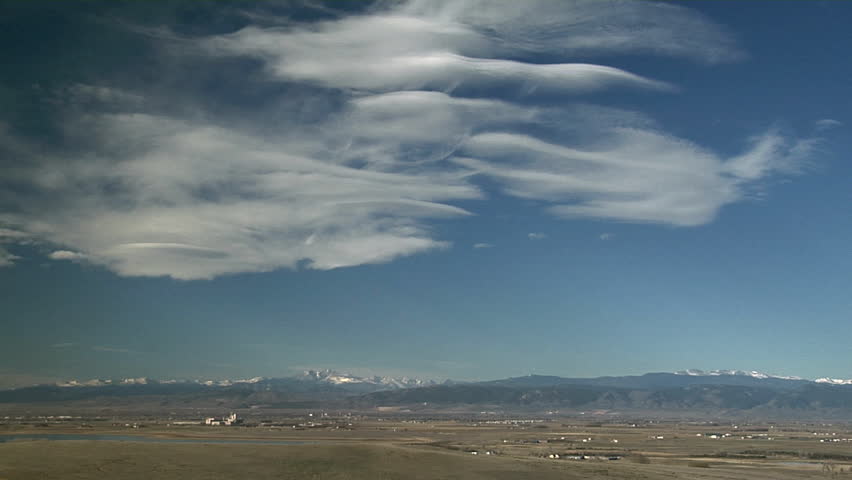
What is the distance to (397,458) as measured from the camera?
333ft

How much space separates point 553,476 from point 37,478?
2362 inches

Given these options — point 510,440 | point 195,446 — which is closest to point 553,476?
point 195,446

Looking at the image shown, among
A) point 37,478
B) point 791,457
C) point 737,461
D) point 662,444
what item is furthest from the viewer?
point 662,444

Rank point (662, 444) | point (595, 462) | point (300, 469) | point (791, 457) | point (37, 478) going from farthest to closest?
point (662, 444) < point (791, 457) < point (595, 462) < point (300, 469) < point (37, 478)

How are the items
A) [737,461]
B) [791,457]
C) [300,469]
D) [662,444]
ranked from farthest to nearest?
[662,444]
[791,457]
[737,461]
[300,469]

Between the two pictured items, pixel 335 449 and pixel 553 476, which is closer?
pixel 553 476

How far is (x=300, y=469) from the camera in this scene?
8862 cm

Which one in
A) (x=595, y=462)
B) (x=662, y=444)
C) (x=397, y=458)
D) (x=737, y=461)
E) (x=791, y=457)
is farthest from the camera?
(x=662, y=444)

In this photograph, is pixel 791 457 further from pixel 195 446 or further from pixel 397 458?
pixel 195 446

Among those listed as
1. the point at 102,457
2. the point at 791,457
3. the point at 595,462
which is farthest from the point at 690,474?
the point at 102,457

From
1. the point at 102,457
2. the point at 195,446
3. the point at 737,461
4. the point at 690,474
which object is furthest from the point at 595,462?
the point at 102,457

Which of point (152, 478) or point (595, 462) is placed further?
point (595, 462)

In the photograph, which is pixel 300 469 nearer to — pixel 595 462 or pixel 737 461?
pixel 595 462

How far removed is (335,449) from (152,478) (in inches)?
1474
